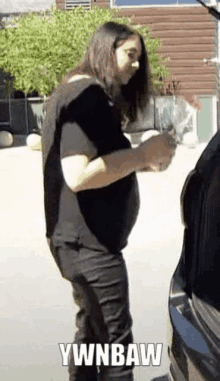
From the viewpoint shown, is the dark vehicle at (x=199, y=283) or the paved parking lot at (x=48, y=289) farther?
the paved parking lot at (x=48, y=289)

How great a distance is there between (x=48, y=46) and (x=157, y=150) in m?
19.0

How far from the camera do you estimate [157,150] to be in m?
2.13

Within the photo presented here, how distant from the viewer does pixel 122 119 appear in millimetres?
2303

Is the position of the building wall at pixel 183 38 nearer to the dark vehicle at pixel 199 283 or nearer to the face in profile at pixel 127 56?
the face in profile at pixel 127 56

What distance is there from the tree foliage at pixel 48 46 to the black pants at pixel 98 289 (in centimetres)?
1818

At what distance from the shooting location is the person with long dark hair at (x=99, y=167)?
210 cm

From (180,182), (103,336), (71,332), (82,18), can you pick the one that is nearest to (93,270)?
(103,336)

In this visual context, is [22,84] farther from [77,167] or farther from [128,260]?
[77,167]

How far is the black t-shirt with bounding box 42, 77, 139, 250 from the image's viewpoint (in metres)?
2.10

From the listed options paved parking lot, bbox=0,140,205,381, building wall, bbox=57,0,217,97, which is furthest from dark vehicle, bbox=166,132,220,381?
building wall, bbox=57,0,217,97

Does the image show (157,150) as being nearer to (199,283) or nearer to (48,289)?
(199,283)

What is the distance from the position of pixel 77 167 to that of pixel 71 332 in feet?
7.03

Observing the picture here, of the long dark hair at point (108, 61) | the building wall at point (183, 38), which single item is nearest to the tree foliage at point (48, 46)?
the building wall at point (183, 38)

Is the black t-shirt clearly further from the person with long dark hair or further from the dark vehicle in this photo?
the dark vehicle
